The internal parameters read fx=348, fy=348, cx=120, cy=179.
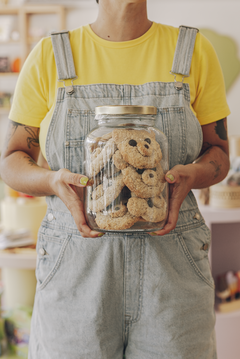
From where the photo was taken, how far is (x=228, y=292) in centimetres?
163

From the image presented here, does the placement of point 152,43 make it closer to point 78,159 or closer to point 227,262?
point 78,159

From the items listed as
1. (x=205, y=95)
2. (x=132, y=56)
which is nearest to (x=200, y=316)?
(x=205, y=95)

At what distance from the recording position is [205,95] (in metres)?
0.83

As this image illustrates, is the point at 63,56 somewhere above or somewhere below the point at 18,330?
above

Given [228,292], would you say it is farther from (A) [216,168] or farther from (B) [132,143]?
(B) [132,143]

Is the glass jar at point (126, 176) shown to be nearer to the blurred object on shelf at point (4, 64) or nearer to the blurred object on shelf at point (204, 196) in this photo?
the blurred object on shelf at point (204, 196)

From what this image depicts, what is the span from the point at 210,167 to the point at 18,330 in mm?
1477

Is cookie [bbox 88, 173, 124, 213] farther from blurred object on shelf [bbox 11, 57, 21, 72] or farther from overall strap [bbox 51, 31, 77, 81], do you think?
blurred object on shelf [bbox 11, 57, 21, 72]

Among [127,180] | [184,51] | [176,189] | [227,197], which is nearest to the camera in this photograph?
[127,180]

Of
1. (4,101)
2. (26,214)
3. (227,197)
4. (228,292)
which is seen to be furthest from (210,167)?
(4,101)

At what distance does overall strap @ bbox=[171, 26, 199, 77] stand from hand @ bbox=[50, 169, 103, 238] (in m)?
0.35

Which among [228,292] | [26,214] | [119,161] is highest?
[119,161]

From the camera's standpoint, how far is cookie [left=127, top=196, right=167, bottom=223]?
596 mm

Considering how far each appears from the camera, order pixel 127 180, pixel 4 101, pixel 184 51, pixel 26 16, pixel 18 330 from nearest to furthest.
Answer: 1. pixel 127 180
2. pixel 184 51
3. pixel 18 330
4. pixel 26 16
5. pixel 4 101
